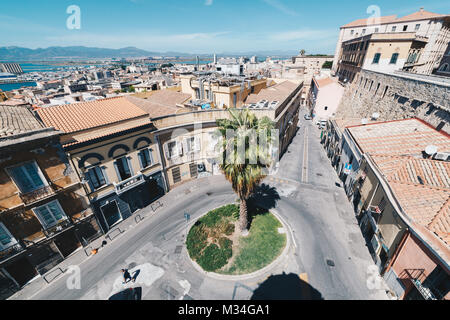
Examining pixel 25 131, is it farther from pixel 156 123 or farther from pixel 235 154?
pixel 235 154

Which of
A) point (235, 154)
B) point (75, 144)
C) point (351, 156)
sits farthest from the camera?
point (351, 156)

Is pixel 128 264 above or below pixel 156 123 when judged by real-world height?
below

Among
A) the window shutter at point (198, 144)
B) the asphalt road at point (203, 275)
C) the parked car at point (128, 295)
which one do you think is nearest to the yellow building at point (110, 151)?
the asphalt road at point (203, 275)

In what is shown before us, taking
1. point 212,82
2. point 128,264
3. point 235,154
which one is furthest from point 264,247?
point 212,82

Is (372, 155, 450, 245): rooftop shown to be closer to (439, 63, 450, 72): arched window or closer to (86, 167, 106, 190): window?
(86, 167, 106, 190): window

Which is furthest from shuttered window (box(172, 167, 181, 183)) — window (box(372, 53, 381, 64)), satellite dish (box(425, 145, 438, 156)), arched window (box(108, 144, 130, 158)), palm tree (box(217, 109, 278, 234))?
window (box(372, 53, 381, 64))
